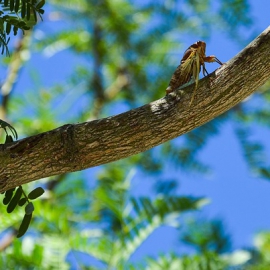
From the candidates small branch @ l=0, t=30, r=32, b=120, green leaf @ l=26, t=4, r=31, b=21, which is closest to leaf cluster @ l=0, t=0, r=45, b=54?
green leaf @ l=26, t=4, r=31, b=21

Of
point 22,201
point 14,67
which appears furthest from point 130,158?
point 22,201

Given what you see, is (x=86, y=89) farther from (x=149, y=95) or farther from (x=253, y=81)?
(x=253, y=81)

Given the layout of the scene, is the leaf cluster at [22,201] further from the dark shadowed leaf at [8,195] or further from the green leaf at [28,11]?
the green leaf at [28,11]

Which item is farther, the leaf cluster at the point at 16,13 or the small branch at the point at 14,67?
the small branch at the point at 14,67

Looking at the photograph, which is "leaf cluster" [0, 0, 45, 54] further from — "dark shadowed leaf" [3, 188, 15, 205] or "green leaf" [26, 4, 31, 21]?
"dark shadowed leaf" [3, 188, 15, 205]

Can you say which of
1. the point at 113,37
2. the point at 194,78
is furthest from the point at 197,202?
the point at 194,78

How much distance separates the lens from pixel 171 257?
3211 mm

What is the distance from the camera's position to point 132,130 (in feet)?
4.30

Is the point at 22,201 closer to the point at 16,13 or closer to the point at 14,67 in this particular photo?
the point at 16,13

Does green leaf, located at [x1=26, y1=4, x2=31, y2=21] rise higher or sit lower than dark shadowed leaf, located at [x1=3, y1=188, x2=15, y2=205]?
higher

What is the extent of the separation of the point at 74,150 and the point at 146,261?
6.47ft

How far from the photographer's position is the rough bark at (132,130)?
1.31 metres

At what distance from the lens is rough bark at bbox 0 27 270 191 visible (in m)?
1.31

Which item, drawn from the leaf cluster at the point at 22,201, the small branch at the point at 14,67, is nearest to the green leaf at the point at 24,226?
the leaf cluster at the point at 22,201
